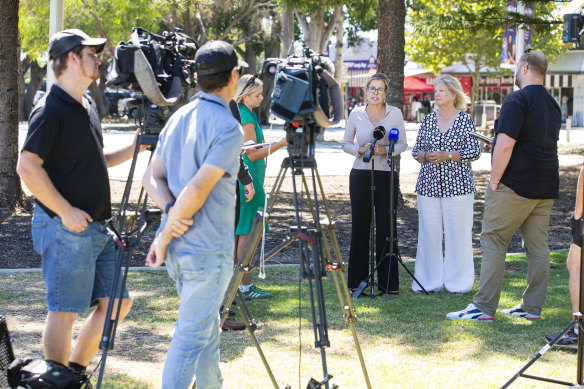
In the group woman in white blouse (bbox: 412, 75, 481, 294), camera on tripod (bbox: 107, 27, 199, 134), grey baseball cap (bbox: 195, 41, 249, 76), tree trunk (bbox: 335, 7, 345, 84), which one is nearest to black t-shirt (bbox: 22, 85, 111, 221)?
camera on tripod (bbox: 107, 27, 199, 134)

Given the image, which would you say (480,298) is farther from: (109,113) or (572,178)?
(109,113)

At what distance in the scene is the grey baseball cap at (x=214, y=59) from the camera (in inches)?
136

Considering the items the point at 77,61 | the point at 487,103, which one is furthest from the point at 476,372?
the point at 487,103

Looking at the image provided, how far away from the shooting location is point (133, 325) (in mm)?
5875

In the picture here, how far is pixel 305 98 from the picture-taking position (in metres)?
3.82

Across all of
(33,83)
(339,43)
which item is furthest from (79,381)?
(33,83)

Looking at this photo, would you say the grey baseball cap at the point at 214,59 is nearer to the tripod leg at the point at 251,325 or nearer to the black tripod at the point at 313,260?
the black tripod at the point at 313,260

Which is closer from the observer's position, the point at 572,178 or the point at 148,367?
the point at 148,367

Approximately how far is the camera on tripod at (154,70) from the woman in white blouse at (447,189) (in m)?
3.18

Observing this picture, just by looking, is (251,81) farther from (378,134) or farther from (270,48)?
(270,48)

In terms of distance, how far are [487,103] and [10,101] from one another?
2982 centimetres

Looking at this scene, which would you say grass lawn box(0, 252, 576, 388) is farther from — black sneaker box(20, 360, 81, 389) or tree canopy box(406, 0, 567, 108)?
tree canopy box(406, 0, 567, 108)

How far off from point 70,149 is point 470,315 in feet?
12.2

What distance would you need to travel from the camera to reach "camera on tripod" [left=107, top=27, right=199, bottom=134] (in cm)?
404
